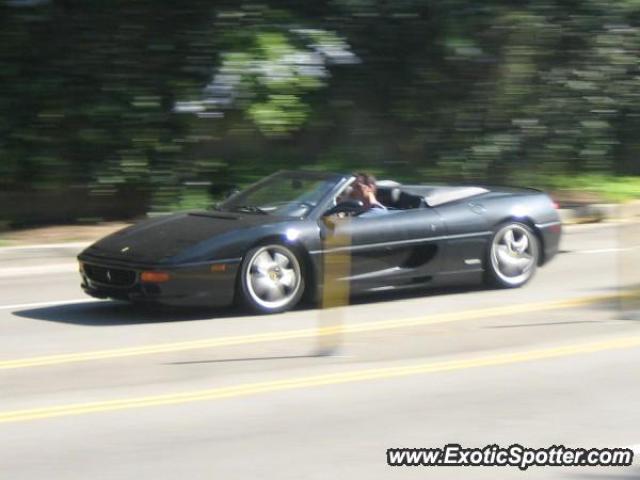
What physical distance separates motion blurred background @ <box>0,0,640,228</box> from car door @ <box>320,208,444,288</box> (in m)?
6.21

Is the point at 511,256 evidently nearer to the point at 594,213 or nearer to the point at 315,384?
the point at 315,384

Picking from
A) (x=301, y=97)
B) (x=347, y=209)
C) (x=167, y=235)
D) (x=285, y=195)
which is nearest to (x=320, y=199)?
(x=347, y=209)

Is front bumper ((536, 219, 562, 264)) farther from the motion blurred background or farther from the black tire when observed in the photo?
the motion blurred background

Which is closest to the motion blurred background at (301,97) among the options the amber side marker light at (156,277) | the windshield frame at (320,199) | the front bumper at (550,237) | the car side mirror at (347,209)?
the windshield frame at (320,199)

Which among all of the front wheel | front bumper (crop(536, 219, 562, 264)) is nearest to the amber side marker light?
the front wheel

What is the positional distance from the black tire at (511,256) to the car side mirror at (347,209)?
1.40m

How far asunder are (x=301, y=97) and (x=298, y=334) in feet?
27.8

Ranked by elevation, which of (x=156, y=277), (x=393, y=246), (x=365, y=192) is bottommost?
(x=156, y=277)

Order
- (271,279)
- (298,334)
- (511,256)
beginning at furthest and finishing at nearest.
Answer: (511,256) < (271,279) < (298,334)

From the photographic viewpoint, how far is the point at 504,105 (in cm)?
1800

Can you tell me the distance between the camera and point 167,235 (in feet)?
32.4

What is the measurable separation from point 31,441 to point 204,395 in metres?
1.28

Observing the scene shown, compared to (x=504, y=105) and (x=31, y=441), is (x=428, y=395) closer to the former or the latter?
(x=31, y=441)

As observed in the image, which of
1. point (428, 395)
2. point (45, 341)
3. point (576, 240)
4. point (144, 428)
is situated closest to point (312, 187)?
point (45, 341)
